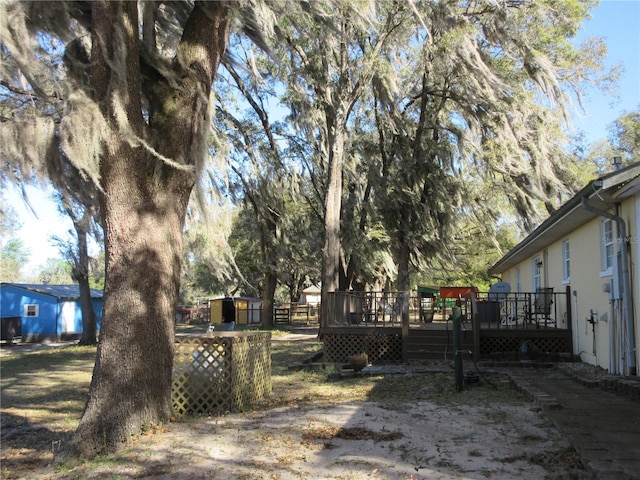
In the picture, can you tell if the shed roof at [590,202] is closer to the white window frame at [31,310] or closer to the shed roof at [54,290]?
the shed roof at [54,290]

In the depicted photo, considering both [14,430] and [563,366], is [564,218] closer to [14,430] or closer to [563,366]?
[563,366]

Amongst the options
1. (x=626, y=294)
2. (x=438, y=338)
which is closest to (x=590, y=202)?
(x=626, y=294)

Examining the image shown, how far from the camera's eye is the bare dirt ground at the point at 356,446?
4.60 meters

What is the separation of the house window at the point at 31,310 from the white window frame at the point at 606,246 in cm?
2622

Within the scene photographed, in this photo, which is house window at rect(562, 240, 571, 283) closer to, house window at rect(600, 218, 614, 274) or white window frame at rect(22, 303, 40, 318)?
house window at rect(600, 218, 614, 274)

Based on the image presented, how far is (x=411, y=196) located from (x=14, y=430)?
14.5 metres

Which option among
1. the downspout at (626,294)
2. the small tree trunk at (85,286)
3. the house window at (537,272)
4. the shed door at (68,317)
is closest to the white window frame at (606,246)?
the downspout at (626,294)

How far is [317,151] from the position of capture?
2212cm

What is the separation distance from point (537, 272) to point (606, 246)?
666 cm

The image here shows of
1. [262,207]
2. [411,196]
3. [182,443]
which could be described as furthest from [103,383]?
[262,207]

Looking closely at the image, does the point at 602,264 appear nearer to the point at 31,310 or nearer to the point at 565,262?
the point at 565,262

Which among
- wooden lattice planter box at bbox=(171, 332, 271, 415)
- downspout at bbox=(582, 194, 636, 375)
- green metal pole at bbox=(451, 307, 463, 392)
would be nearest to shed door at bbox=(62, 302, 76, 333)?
wooden lattice planter box at bbox=(171, 332, 271, 415)

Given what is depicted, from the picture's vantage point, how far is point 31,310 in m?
27.3

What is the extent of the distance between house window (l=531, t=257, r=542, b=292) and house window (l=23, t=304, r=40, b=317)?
23280mm
